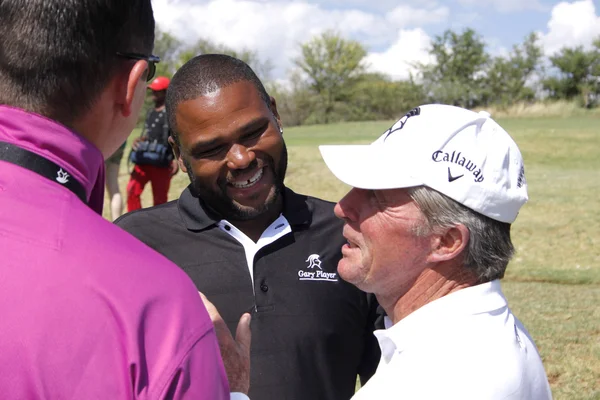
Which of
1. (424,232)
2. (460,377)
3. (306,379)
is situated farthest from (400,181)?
(306,379)

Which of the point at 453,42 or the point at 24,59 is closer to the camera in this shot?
A: the point at 24,59

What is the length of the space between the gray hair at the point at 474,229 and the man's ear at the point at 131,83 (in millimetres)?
1030

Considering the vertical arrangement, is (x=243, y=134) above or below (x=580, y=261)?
above

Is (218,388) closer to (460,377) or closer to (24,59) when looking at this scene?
(24,59)

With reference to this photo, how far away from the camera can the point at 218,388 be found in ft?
4.08

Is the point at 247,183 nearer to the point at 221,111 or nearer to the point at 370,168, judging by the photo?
the point at 221,111

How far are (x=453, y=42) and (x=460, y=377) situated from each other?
7164 centimetres

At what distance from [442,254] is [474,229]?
0.41 ft

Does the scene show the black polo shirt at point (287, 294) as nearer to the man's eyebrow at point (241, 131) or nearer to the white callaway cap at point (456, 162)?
the man's eyebrow at point (241, 131)

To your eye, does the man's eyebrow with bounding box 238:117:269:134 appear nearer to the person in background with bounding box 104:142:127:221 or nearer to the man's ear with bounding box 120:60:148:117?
the man's ear with bounding box 120:60:148:117

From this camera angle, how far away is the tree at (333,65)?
67.4 m

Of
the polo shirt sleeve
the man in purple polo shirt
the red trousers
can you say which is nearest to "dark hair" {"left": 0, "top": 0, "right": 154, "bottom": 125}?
the man in purple polo shirt

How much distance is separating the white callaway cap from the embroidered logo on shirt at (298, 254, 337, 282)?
0.50 metres

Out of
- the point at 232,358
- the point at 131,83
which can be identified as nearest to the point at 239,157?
the point at 232,358
